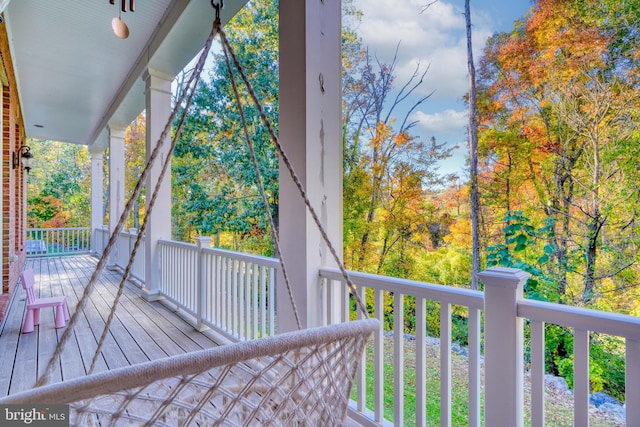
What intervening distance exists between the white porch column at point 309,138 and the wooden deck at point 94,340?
61.7 inches

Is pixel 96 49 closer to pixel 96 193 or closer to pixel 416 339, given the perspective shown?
pixel 416 339

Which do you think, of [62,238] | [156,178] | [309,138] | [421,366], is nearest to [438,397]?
[421,366]

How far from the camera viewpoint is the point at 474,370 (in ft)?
4.28

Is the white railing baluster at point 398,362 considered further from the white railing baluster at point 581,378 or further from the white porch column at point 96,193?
the white porch column at point 96,193

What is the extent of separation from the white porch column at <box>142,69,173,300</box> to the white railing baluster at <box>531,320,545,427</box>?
437cm

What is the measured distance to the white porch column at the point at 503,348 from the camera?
117cm

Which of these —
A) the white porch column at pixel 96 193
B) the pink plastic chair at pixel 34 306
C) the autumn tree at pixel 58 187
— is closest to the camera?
the pink plastic chair at pixel 34 306

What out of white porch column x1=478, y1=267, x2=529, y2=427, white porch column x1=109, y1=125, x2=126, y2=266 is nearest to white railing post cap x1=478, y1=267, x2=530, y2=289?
white porch column x1=478, y1=267, x2=529, y2=427

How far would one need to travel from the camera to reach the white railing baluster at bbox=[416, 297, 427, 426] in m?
1.49

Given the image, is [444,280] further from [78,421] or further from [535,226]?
[78,421]


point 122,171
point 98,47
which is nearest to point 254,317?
point 98,47

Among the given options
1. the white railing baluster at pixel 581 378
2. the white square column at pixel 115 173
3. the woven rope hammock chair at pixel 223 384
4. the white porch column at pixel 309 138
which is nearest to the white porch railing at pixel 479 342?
the white railing baluster at pixel 581 378

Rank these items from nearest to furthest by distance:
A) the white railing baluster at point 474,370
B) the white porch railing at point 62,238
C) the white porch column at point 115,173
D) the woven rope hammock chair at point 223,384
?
the woven rope hammock chair at point 223,384 → the white railing baluster at point 474,370 → the white porch column at point 115,173 → the white porch railing at point 62,238

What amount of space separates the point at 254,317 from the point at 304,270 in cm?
107
